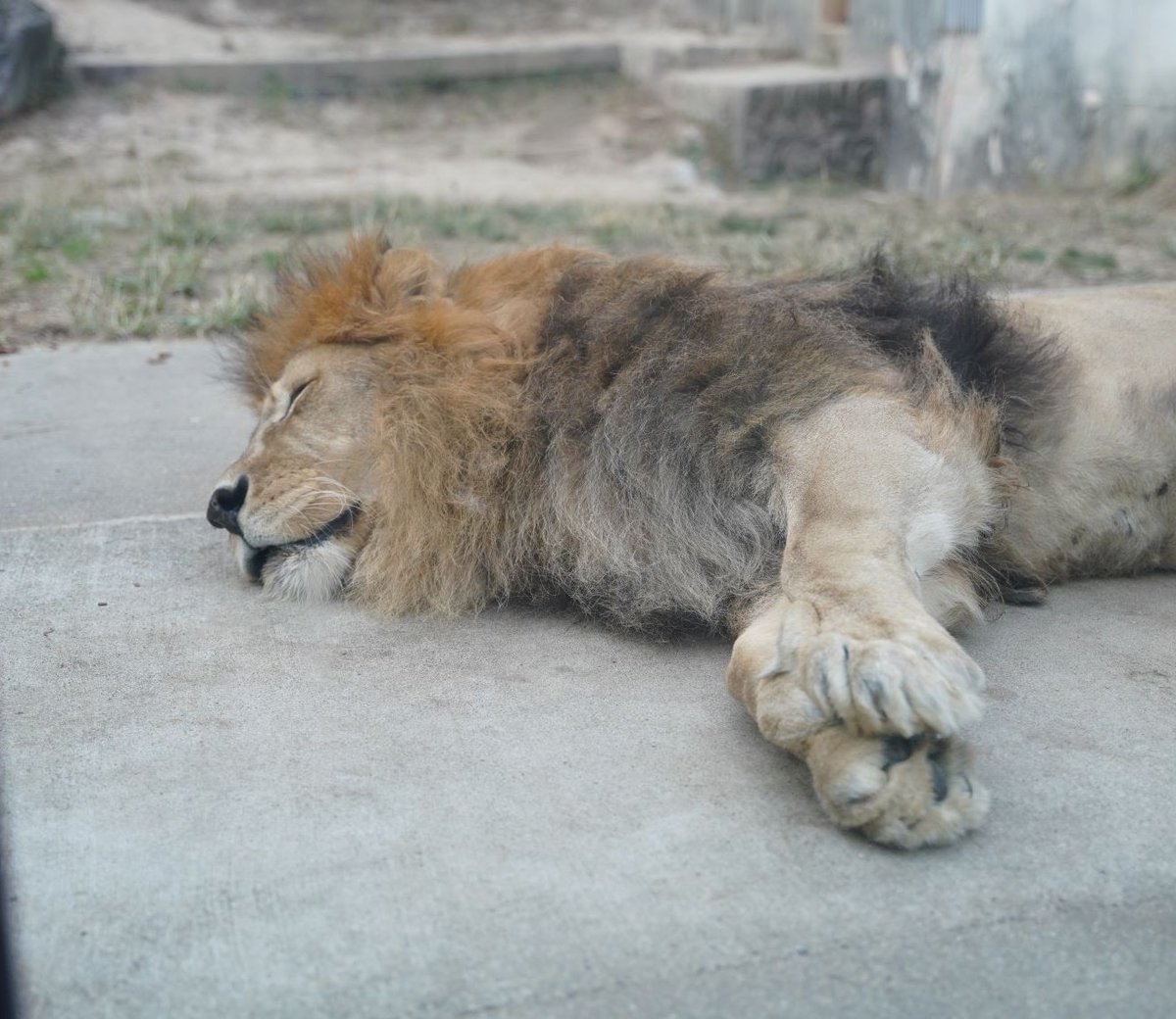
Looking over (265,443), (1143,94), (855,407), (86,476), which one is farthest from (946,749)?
(1143,94)

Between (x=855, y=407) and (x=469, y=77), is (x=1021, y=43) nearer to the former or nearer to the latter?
(x=469, y=77)

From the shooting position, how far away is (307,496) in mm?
2826

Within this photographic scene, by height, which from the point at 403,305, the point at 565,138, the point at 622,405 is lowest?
the point at 565,138

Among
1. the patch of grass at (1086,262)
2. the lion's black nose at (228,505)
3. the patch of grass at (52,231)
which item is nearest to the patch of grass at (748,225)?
the patch of grass at (1086,262)

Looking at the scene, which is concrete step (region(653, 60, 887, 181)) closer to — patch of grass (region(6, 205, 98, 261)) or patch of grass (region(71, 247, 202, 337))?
patch of grass (region(6, 205, 98, 261))

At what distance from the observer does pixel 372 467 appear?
2.87 metres

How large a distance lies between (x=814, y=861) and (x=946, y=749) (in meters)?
0.25

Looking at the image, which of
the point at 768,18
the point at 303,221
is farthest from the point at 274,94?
the point at 303,221

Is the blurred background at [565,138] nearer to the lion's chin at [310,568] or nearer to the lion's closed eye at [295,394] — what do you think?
the lion's closed eye at [295,394]

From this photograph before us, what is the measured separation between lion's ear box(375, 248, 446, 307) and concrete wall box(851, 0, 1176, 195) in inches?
Answer: 215

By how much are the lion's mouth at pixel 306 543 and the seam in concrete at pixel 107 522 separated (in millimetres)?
521

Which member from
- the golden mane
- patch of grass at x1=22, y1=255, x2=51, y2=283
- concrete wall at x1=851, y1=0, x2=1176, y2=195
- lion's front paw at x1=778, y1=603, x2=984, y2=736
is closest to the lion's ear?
the golden mane

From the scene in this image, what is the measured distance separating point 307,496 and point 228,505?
168mm

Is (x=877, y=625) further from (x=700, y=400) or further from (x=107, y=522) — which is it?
(x=107, y=522)
